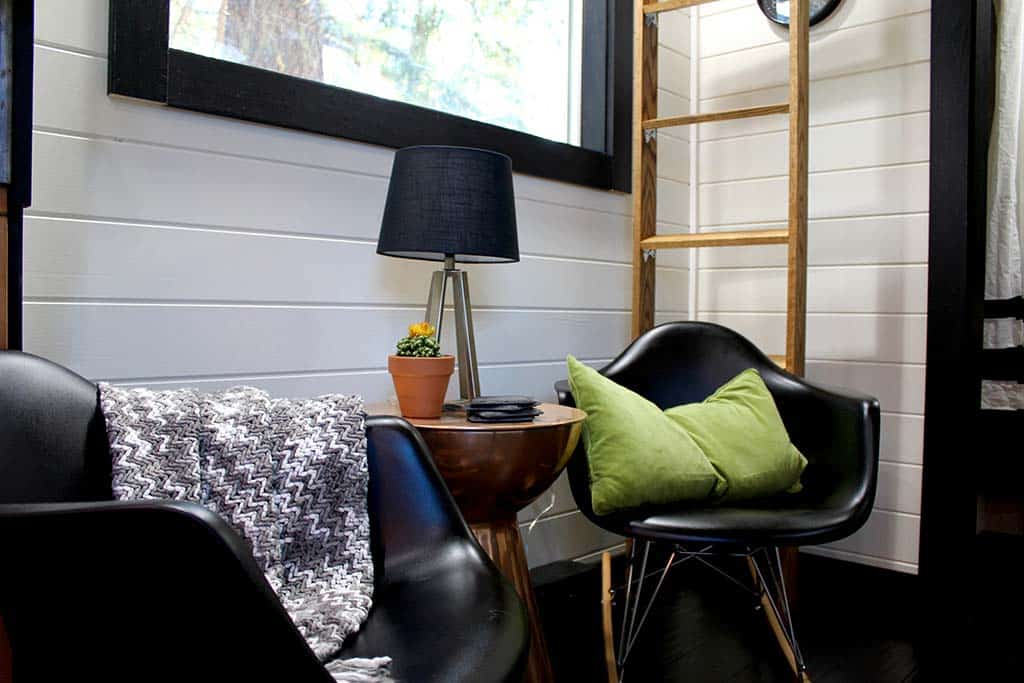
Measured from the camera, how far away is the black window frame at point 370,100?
1.74 metres

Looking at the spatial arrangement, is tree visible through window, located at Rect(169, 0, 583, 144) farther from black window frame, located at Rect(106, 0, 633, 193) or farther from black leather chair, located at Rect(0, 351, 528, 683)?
black leather chair, located at Rect(0, 351, 528, 683)

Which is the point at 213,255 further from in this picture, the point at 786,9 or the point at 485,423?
the point at 786,9

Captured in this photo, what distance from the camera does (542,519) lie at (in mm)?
2682

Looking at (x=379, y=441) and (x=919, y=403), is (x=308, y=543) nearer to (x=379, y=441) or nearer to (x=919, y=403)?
(x=379, y=441)

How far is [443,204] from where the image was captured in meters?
1.86

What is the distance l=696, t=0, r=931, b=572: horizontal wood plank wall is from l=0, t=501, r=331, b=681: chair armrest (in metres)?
2.33

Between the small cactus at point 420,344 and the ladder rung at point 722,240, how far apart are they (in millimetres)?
1135

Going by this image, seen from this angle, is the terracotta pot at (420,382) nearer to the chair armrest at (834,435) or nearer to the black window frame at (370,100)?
the black window frame at (370,100)

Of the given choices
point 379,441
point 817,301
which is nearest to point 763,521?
point 379,441

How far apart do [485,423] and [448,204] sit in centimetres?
48

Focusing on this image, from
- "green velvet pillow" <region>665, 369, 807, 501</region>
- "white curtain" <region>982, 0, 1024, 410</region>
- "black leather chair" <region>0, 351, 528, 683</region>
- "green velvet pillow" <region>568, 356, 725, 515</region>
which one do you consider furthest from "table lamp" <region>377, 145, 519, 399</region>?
"white curtain" <region>982, 0, 1024, 410</region>

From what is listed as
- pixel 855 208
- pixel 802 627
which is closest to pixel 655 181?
pixel 855 208

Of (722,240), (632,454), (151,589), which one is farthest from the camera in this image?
(722,240)

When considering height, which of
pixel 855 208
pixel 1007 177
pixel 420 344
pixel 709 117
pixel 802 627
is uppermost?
pixel 709 117
